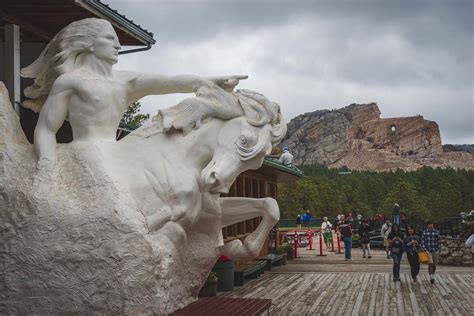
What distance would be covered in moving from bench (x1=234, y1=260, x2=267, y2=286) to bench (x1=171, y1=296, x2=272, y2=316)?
685 centimetres

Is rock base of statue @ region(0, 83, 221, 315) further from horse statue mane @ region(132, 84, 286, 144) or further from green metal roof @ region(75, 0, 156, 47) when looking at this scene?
green metal roof @ region(75, 0, 156, 47)

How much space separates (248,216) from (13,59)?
3.25 m

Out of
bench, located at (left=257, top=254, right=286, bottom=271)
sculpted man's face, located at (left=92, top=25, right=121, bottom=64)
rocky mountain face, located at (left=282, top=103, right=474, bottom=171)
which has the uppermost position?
rocky mountain face, located at (left=282, top=103, right=474, bottom=171)

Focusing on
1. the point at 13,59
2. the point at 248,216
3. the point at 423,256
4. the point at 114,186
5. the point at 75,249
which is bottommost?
the point at 423,256

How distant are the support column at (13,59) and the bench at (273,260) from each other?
11717mm

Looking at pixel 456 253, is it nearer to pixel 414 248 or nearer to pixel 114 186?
pixel 414 248

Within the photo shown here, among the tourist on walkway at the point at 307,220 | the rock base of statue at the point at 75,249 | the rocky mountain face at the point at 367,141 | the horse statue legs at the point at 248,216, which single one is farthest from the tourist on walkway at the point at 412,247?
the rocky mountain face at the point at 367,141

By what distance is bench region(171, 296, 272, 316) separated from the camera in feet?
20.7

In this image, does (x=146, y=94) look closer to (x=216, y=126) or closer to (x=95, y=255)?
(x=216, y=126)

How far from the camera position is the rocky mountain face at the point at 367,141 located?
497 feet

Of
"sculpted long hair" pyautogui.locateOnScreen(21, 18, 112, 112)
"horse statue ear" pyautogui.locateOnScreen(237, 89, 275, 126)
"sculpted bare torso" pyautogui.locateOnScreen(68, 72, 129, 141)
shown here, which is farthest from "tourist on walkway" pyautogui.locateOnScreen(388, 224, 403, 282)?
"sculpted long hair" pyautogui.locateOnScreen(21, 18, 112, 112)

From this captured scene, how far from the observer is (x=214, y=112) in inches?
246

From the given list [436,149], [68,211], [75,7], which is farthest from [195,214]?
[436,149]

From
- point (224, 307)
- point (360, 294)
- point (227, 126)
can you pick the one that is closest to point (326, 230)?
point (360, 294)
